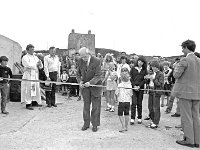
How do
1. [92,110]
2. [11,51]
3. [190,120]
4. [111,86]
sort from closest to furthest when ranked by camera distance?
[190,120], [92,110], [111,86], [11,51]

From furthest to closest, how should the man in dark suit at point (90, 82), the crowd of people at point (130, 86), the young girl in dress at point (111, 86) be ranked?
the young girl in dress at point (111, 86)
the man in dark suit at point (90, 82)
the crowd of people at point (130, 86)

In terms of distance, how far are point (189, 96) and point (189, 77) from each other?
0.39 meters

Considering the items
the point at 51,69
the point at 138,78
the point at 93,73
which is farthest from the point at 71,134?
the point at 51,69

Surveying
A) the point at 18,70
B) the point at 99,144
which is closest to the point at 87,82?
the point at 99,144

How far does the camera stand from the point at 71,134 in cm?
570

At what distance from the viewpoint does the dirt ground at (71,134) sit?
4977 mm

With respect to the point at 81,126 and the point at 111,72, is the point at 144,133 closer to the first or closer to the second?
the point at 81,126

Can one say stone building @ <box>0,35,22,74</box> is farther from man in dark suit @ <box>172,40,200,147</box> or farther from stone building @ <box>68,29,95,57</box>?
stone building @ <box>68,29,95,57</box>

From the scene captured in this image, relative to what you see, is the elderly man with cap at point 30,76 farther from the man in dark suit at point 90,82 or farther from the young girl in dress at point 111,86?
the man in dark suit at point 90,82

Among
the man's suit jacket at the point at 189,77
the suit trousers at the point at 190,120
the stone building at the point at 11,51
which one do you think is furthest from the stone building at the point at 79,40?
the suit trousers at the point at 190,120

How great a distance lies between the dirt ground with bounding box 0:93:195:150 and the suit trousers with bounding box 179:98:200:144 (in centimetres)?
31

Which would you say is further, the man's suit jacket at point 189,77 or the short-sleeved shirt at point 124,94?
the short-sleeved shirt at point 124,94

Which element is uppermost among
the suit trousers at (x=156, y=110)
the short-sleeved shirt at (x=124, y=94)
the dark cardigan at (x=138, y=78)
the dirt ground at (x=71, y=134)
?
the dark cardigan at (x=138, y=78)

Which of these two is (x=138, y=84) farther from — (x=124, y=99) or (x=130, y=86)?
(x=124, y=99)
